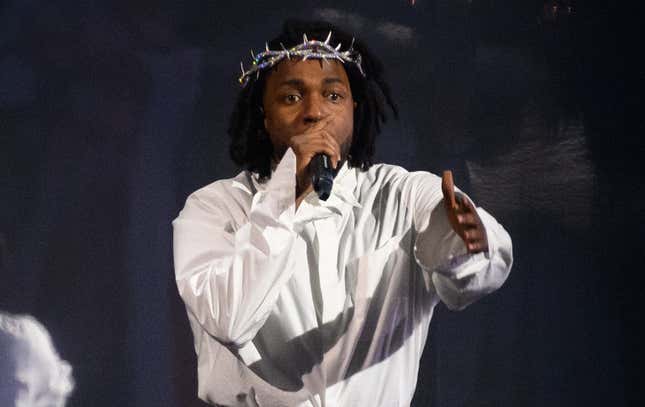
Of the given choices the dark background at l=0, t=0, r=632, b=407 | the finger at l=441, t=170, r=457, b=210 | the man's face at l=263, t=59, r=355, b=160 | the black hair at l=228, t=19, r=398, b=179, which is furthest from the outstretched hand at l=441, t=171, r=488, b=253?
the dark background at l=0, t=0, r=632, b=407

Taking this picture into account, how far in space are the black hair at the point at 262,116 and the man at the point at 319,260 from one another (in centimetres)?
2

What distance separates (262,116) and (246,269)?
0.51m

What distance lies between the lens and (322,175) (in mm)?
1259

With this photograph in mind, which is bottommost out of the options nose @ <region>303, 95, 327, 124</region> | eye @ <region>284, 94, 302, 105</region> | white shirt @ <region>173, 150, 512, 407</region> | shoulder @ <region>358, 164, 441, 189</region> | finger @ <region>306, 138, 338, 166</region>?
white shirt @ <region>173, 150, 512, 407</region>

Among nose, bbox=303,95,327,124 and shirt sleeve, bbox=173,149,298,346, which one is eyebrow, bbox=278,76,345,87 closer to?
nose, bbox=303,95,327,124

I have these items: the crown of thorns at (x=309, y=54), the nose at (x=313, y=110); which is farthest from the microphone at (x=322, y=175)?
the crown of thorns at (x=309, y=54)

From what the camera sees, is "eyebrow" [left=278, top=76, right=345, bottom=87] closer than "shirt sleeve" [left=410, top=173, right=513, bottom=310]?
No

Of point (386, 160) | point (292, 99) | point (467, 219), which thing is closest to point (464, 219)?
point (467, 219)

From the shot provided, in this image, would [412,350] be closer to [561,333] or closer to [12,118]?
[561,333]

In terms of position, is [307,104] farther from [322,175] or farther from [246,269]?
[246,269]

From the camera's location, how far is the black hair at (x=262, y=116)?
1624 mm

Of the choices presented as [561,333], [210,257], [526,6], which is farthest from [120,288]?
[526,6]

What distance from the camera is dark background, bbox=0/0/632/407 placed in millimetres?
1865

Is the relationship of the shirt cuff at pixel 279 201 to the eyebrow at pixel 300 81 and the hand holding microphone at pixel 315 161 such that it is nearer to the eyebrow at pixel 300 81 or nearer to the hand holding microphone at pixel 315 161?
the hand holding microphone at pixel 315 161
